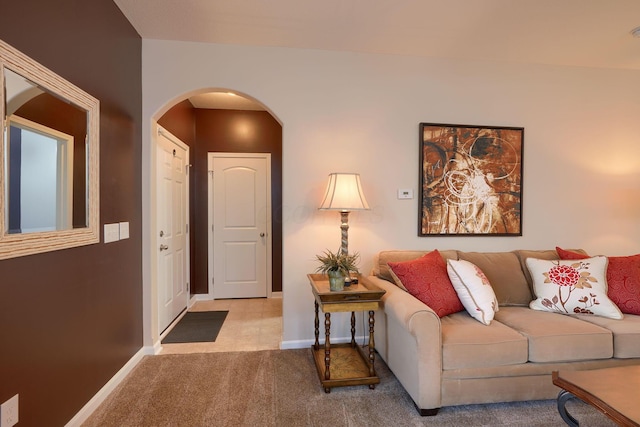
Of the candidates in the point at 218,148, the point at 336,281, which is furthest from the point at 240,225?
the point at 336,281

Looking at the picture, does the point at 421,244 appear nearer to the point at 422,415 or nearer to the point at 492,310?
the point at 492,310

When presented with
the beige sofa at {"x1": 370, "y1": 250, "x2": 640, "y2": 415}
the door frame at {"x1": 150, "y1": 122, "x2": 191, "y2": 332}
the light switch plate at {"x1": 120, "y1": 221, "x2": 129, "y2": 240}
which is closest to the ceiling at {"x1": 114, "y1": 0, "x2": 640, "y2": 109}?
the door frame at {"x1": 150, "y1": 122, "x2": 191, "y2": 332}

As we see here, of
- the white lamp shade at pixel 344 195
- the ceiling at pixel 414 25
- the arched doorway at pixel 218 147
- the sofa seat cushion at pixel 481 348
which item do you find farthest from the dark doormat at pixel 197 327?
the ceiling at pixel 414 25

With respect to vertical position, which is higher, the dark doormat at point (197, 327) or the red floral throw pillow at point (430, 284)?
the red floral throw pillow at point (430, 284)

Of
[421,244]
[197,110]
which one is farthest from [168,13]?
[421,244]

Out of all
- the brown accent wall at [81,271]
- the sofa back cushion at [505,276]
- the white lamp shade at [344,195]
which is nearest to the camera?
the brown accent wall at [81,271]

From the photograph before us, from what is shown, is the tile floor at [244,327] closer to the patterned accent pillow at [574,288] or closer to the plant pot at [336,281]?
the plant pot at [336,281]

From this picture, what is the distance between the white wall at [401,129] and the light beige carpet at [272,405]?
2.04ft

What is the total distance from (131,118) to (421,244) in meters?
2.55

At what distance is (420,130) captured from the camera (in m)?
2.92

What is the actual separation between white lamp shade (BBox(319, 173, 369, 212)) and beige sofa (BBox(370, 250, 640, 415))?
Result: 27.2 inches

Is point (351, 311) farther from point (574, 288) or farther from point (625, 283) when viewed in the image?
point (625, 283)

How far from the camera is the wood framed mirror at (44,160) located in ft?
4.38

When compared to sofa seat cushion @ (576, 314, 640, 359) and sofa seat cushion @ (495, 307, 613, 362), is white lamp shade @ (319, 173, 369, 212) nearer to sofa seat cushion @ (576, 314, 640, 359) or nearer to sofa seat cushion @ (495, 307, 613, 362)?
sofa seat cushion @ (495, 307, 613, 362)
